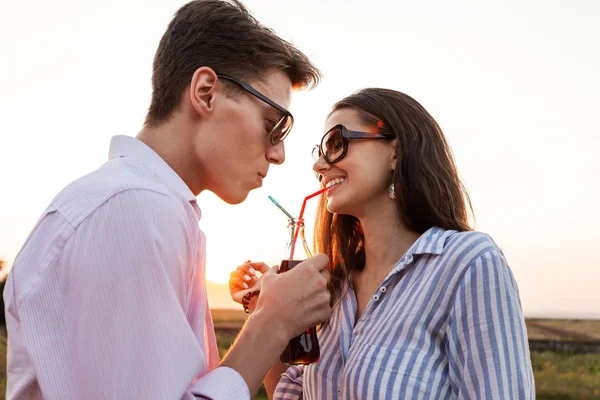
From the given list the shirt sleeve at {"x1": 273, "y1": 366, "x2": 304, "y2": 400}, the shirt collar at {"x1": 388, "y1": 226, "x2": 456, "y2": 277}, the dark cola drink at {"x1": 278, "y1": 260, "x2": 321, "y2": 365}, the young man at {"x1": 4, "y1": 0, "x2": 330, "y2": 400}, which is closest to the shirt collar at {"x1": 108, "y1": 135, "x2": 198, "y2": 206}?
the young man at {"x1": 4, "y1": 0, "x2": 330, "y2": 400}

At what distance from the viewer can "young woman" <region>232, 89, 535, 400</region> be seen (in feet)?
7.57

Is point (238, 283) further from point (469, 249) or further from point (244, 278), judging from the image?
point (469, 249)

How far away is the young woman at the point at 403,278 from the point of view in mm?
2307

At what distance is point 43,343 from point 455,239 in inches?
71.2

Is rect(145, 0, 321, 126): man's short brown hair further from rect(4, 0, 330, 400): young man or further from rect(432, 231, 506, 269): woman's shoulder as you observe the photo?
rect(432, 231, 506, 269): woman's shoulder

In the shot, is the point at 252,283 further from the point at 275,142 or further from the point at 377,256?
the point at 275,142

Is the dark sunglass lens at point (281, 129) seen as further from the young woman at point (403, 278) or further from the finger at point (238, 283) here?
the finger at point (238, 283)

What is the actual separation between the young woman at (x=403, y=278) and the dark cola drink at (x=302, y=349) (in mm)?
67

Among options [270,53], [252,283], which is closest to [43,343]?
[270,53]

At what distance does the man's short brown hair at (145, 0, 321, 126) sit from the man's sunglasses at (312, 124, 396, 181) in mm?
853

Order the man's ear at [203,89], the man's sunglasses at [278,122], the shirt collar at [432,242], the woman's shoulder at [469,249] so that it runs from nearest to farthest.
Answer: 1. the man's ear at [203,89]
2. the man's sunglasses at [278,122]
3. the woman's shoulder at [469,249]
4. the shirt collar at [432,242]

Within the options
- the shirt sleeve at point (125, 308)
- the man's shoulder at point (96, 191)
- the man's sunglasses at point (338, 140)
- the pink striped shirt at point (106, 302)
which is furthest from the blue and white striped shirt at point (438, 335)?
the man's shoulder at point (96, 191)

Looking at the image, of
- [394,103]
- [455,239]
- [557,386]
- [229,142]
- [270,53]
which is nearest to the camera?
[229,142]

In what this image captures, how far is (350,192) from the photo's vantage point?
290cm
